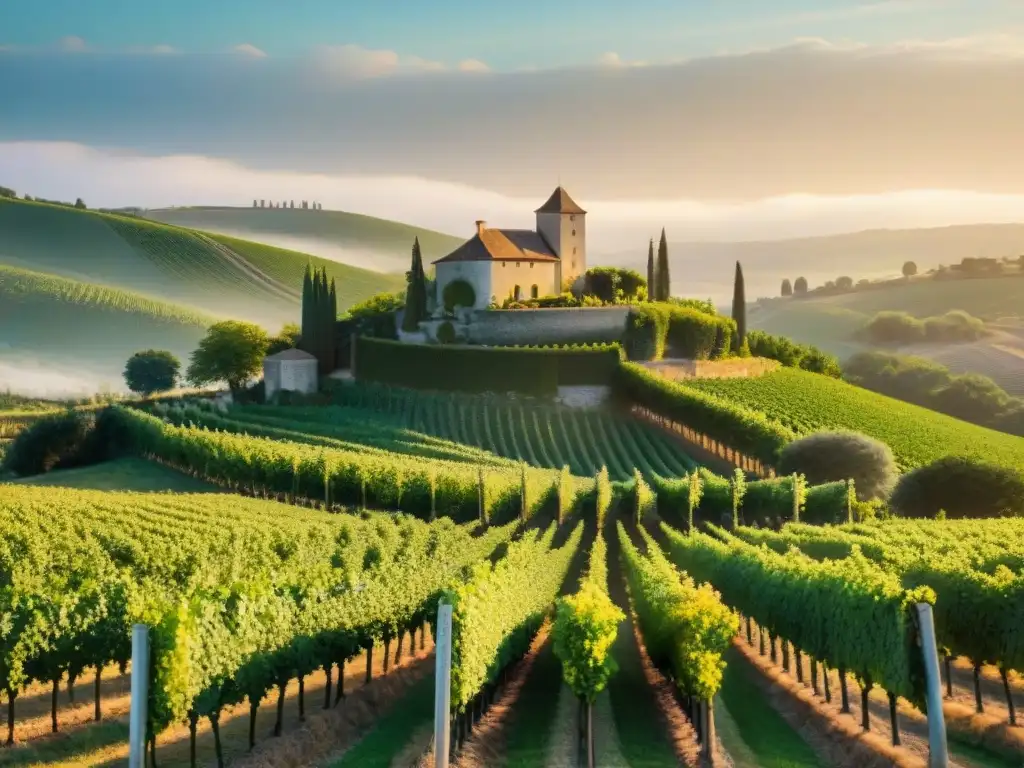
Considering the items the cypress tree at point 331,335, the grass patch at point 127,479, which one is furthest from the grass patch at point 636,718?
the cypress tree at point 331,335

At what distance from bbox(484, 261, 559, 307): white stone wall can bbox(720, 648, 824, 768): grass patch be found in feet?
166

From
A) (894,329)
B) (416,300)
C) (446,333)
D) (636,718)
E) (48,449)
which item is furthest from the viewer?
(894,329)

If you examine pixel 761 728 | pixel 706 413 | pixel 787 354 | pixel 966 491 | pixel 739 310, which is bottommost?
pixel 761 728

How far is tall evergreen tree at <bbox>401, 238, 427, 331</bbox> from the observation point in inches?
2948

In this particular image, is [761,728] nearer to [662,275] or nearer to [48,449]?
[48,449]

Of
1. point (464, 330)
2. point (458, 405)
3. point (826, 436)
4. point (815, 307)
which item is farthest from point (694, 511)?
point (815, 307)

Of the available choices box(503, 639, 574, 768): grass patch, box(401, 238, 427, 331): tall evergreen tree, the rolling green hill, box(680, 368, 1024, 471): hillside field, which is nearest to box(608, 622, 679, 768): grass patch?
box(503, 639, 574, 768): grass patch

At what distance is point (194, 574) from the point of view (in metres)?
26.9

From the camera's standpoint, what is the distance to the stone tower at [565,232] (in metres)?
79.5

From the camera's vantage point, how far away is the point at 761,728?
69.0ft

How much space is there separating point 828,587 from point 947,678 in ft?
11.7

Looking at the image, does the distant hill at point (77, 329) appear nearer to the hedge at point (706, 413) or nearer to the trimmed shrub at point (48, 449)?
the trimmed shrub at point (48, 449)

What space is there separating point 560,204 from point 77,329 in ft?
217

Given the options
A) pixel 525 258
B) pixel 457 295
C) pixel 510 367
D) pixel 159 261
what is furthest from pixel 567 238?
pixel 159 261
